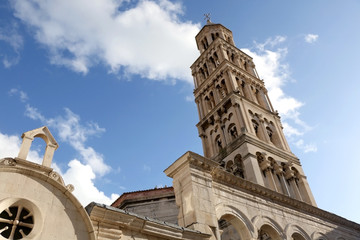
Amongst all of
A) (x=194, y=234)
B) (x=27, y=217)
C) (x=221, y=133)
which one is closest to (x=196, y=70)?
(x=221, y=133)

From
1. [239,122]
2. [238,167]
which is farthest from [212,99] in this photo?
[238,167]

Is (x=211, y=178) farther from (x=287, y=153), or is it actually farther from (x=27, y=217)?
(x=287, y=153)

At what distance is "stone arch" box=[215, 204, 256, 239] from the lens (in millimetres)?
13234

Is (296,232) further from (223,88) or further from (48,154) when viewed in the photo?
(223,88)

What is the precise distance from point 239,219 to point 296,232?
188 inches

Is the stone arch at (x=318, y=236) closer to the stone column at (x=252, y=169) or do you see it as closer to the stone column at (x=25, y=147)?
the stone column at (x=252, y=169)

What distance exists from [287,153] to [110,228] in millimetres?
22452

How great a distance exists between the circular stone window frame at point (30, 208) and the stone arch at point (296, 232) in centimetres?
1256

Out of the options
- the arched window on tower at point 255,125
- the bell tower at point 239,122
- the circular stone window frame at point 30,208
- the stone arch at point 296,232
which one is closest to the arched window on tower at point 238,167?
the bell tower at point 239,122

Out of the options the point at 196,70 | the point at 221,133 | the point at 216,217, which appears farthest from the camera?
the point at 196,70

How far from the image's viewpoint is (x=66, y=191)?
8.20 meters

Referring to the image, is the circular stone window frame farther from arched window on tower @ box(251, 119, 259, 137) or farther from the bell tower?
arched window on tower @ box(251, 119, 259, 137)

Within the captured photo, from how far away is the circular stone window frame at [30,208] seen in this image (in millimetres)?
7098

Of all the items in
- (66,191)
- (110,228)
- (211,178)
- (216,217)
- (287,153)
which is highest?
(287,153)
